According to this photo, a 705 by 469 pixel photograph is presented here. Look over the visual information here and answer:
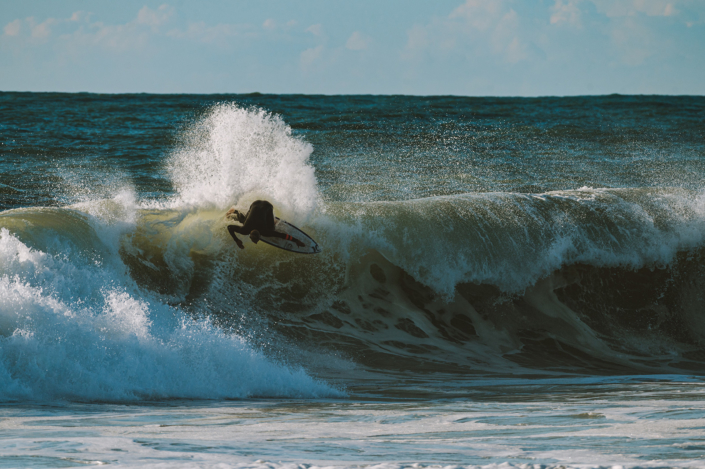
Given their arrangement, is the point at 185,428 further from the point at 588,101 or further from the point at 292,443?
the point at 588,101

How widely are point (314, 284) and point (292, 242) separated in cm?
71

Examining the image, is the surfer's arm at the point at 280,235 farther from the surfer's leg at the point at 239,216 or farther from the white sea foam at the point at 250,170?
the white sea foam at the point at 250,170

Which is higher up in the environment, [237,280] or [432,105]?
[432,105]

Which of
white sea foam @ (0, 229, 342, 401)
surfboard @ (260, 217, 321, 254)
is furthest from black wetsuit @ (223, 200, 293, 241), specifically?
white sea foam @ (0, 229, 342, 401)

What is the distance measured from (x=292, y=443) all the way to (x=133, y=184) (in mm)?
11604

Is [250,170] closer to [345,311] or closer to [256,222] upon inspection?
[256,222]

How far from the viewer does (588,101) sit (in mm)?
36344

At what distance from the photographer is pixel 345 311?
9.46 m

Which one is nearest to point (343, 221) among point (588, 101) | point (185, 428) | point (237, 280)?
point (237, 280)

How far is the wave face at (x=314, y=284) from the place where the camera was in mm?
6242

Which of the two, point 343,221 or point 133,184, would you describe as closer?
point 343,221

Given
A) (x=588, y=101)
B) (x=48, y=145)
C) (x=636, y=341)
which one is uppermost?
(x=588, y=101)

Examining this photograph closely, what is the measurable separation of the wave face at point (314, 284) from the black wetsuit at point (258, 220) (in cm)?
54

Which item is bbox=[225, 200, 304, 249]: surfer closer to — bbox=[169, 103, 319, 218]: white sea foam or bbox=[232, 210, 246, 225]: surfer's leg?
bbox=[232, 210, 246, 225]: surfer's leg
